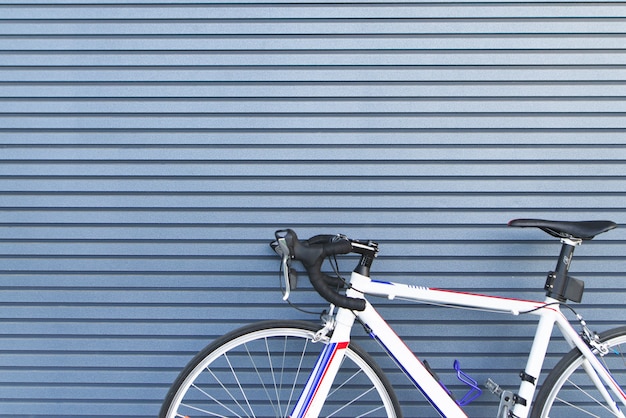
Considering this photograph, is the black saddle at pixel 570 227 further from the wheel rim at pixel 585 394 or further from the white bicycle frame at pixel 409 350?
the wheel rim at pixel 585 394

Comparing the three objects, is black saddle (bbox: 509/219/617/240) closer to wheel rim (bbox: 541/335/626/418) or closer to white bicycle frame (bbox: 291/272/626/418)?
white bicycle frame (bbox: 291/272/626/418)

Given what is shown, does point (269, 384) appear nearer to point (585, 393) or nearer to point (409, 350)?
Answer: point (409, 350)

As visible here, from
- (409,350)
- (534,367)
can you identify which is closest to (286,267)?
(409,350)

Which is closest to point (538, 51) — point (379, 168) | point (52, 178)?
point (379, 168)

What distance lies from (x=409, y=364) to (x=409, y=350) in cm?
6

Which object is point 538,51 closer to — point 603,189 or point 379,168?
point 603,189

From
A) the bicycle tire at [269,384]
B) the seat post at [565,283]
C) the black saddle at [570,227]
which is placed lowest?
the bicycle tire at [269,384]

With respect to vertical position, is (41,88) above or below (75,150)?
above

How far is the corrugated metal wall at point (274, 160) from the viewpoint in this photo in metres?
2.22

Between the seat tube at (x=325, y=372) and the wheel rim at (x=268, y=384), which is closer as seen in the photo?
the seat tube at (x=325, y=372)

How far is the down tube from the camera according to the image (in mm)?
1894

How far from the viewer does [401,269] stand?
2277mm

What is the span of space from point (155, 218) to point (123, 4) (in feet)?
3.32

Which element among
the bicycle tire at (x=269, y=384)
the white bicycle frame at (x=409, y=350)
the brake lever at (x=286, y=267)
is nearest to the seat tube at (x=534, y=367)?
the white bicycle frame at (x=409, y=350)
